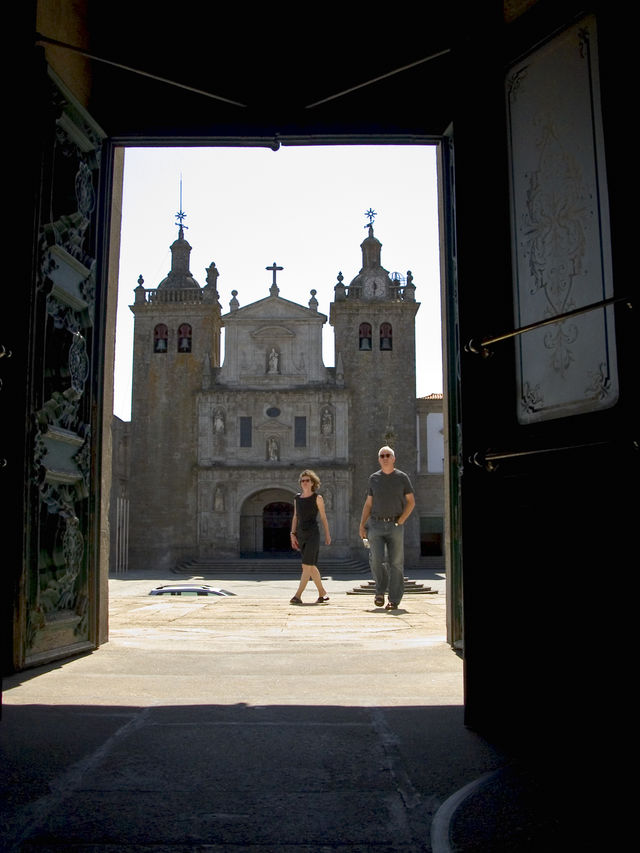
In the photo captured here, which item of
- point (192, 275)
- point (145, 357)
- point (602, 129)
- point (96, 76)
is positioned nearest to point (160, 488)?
point (145, 357)

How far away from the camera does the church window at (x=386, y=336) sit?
33875 millimetres

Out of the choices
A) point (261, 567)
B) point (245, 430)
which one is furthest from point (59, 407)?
point (245, 430)

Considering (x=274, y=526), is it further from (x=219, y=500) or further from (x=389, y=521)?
(x=389, y=521)

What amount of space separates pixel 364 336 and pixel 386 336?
919 mm

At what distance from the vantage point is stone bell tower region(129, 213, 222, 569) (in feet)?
108

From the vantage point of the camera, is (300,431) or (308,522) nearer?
(308,522)

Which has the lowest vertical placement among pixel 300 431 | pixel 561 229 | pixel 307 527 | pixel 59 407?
pixel 307 527

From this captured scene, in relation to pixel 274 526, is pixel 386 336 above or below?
above

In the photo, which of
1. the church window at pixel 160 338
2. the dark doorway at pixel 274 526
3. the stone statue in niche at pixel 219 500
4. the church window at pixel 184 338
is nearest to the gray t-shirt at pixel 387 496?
the stone statue in niche at pixel 219 500

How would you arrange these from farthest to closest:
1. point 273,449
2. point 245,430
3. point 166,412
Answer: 1. point 166,412
2. point 245,430
3. point 273,449

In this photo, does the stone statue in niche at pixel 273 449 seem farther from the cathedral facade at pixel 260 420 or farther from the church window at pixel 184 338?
the church window at pixel 184 338

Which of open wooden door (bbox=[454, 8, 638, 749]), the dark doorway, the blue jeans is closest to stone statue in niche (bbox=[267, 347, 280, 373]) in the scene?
the dark doorway

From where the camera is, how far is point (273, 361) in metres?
33.5

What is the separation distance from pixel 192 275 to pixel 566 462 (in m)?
34.5
